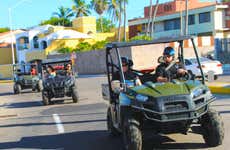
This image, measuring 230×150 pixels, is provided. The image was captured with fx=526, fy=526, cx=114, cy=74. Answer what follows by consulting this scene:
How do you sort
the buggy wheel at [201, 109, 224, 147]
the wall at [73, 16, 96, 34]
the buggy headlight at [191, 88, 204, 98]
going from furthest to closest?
the wall at [73, 16, 96, 34], the buggy wheel at [201, 109, 224, 147], the buggy headlight at [191, 88, 204, 98]

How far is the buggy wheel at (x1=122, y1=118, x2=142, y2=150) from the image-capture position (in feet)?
26.5

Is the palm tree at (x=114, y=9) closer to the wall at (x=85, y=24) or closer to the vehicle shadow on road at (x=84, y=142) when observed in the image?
the wall at (x=85, y=24)

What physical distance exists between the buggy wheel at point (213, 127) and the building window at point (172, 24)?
6574 cm

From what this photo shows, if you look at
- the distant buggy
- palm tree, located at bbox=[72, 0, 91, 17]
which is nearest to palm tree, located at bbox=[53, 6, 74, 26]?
palm tree, located at bbox=[72, 0, 91, 17]

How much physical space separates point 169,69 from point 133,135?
1543 mm

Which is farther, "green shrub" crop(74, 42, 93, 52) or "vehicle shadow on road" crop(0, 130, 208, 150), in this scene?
"green shrub" crop(74, 42, 93, 52)

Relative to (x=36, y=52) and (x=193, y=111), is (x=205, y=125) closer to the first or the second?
(x=193, y=111)

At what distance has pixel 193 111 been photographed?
7.98m

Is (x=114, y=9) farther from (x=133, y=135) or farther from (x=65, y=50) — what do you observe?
(x=133, y=135)

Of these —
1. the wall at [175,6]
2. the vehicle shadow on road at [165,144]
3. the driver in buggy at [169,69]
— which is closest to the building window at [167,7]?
the wall at [175,6]

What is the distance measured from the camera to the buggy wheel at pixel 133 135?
8086 mm

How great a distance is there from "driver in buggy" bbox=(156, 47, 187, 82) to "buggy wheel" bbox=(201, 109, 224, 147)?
3.11ft

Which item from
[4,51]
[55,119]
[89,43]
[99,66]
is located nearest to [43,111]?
[55,119]

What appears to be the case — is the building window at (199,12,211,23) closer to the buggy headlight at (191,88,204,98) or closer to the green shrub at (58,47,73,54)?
the green shrub at (58,47,73,54)
